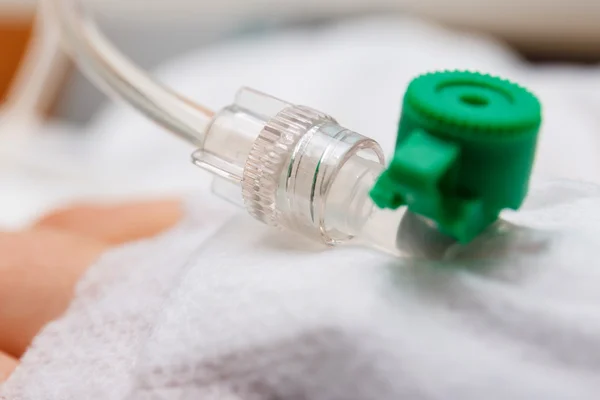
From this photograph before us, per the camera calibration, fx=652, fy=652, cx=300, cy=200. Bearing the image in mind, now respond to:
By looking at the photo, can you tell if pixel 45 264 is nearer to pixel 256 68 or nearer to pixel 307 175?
pixel 307 175

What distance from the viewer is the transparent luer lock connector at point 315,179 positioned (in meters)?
0.29

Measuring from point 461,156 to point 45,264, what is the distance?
0.86 feet

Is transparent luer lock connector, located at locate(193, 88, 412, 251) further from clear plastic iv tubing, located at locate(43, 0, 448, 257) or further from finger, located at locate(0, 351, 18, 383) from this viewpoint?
finger, located at locate(0, 351, 18, 383)

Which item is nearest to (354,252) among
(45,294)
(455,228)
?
(455,228)

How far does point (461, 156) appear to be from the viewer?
25 cm

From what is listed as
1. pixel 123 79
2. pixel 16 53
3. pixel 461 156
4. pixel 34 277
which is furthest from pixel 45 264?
pixel 16 53

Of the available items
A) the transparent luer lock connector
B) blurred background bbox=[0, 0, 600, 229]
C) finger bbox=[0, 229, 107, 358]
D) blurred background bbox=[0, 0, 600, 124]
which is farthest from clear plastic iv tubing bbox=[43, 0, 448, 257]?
blurred background bbox=[0, 0, 600, 124]

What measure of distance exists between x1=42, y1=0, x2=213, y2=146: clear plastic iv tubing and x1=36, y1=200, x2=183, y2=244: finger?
0.07 m

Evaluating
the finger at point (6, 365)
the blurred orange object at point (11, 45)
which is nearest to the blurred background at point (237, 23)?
the blurred orange object at point (11, 45)

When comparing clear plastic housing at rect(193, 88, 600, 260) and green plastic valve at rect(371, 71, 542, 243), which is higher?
green plastic valve at rect(371, 71, 542, 243)

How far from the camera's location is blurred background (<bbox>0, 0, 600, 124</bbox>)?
0.95 metres

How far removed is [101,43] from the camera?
50cm

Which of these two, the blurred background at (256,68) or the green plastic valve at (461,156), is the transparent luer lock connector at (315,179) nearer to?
the green plastic valve at (461,156)

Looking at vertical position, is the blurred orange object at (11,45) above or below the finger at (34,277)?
below
